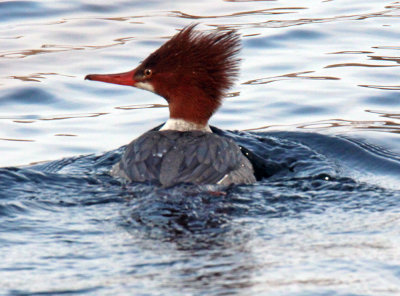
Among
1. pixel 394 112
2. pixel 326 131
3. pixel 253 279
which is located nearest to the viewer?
pixel 253 279

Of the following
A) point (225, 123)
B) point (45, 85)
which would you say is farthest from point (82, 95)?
point (225, 123)

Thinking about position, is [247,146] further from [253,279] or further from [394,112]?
[253,279]

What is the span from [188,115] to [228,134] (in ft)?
2.59

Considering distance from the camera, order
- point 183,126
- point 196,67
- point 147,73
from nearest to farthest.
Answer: point 196,67 < point 147,73 < point 183,126

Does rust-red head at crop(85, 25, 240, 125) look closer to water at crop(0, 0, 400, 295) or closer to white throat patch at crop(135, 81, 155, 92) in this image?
white throat patch at crop(135, 81, 155, 92)

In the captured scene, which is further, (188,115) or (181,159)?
(188,115)

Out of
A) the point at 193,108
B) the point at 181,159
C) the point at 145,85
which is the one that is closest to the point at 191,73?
the point at 193,108

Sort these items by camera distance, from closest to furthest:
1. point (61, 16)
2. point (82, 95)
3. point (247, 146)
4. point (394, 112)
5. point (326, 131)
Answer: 1. point (247, 146)
2. point (326, 131)
3. point (394, 112)
4. point (82, 95)
5. point (61, 16)

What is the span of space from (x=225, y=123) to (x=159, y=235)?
3.73m

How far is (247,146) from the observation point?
791 cm

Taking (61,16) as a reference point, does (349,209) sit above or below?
below

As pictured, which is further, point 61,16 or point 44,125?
point 61,16

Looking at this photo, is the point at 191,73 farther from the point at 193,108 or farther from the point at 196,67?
the point at 193,108

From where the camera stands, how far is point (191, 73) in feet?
23.9
